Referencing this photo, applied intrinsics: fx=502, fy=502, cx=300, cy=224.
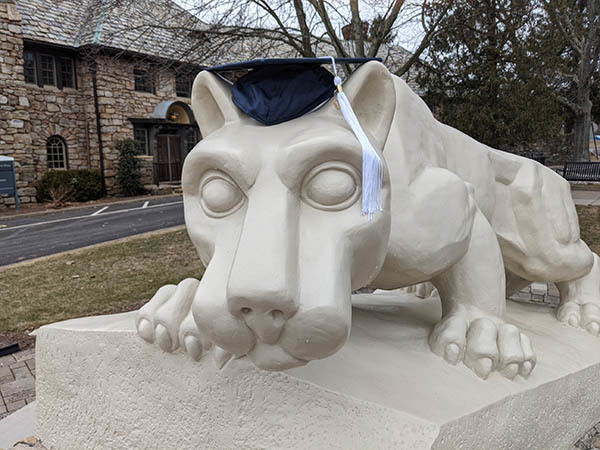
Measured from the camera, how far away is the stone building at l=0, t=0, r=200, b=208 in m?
15.1

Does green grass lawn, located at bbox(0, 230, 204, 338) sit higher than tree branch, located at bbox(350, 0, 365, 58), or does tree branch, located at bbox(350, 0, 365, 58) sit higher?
tree branch, located at bbox(350, 0, 365, 58)

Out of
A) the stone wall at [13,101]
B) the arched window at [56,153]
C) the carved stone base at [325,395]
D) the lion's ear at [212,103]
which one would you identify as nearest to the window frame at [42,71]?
the stone wall at [13,101]

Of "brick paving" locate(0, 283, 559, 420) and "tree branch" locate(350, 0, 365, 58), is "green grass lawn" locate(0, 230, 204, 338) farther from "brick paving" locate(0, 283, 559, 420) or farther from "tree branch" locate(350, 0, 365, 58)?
"tree branch" locate(350, 0, 365, 58)

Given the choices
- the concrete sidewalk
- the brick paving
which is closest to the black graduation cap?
the brick paving

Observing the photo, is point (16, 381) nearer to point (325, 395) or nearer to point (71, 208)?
point (325, 395)

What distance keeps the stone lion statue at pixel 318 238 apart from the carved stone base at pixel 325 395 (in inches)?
5.9

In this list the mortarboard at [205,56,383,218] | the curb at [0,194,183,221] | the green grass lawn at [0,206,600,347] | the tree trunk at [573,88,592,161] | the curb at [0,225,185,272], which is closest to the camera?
the mortarboard at [205,56,383,218]

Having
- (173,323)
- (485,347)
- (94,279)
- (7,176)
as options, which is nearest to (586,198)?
(94,279)

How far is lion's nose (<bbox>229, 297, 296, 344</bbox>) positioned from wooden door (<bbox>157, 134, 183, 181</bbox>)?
18798 mm

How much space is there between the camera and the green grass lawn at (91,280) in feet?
17.6

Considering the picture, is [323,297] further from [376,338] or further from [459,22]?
[459,22]

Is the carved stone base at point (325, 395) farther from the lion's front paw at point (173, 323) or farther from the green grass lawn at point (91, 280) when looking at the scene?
the green grass lawn at point (91, 280)

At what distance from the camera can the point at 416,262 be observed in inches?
74.9

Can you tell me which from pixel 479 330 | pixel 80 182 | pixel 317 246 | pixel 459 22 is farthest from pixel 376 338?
pixel 80 182
